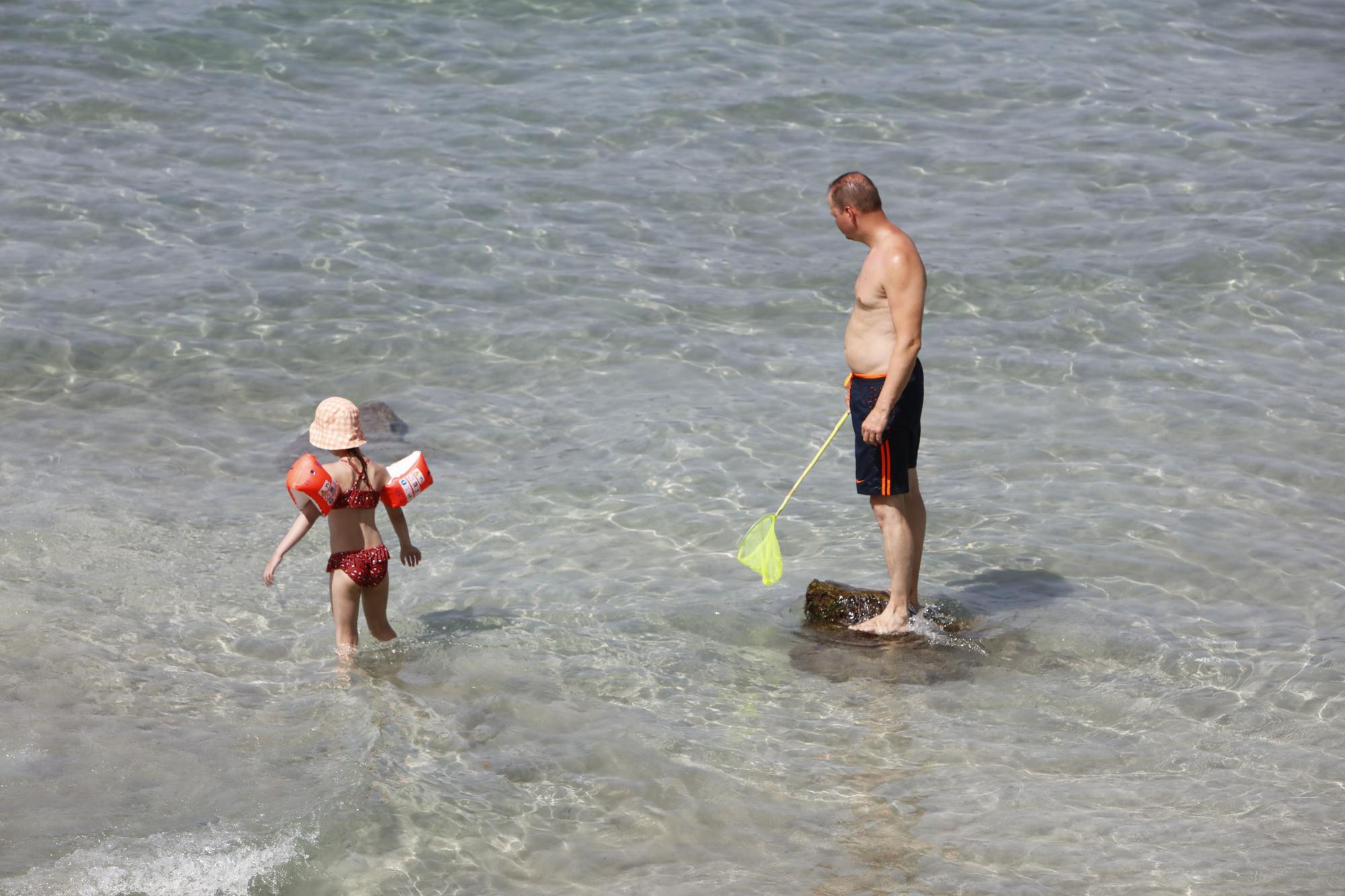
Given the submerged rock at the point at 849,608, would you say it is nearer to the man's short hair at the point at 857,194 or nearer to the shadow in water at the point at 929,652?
the shadow in water at the point at 929,652

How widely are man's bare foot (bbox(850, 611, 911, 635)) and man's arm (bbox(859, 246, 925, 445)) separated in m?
1.08

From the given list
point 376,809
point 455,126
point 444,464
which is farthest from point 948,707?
point 455,126

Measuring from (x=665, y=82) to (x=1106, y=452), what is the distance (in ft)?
29.3

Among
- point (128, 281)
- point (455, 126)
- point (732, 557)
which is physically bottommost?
point (732, 557)

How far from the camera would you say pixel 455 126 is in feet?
51.3

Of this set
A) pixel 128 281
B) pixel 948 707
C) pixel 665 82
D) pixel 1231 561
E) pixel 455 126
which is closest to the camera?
pixel 948 707

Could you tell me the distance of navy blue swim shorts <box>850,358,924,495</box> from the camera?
22.5 ft

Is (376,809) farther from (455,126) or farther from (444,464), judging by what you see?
(455,126)

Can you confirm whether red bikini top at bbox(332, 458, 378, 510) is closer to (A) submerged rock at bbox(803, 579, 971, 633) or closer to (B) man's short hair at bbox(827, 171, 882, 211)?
(A) submerged rock at bbox(803, 579, 971, 633)

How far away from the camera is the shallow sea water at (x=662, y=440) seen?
17.9 feet

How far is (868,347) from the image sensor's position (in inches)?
271

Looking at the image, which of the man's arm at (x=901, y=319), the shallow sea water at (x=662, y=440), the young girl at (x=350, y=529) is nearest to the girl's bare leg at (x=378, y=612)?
the young girl at (x=350, y=529)

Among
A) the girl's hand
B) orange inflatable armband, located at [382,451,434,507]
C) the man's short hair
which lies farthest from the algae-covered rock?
the girl's hand

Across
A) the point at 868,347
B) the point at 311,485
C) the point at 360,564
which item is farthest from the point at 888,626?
the point at 311,485
